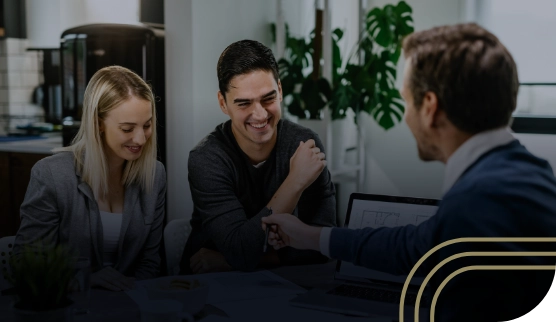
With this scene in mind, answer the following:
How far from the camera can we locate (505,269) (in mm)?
752

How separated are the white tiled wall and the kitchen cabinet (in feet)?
2.04

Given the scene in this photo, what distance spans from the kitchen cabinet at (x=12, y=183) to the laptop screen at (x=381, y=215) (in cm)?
179

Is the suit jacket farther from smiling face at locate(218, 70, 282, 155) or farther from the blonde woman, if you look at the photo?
the blonde woman

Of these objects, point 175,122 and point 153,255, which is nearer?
point 153,255

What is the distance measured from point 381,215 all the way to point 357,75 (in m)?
1.70

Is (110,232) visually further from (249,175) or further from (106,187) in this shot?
(249,175)

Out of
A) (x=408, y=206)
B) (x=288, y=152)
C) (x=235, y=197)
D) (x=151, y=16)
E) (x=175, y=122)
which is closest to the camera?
(x=408, y=206)

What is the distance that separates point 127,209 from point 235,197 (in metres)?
0.26

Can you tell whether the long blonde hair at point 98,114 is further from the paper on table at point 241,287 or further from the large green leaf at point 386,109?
the large green leaf at point 386,109

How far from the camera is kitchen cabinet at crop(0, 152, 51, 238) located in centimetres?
258

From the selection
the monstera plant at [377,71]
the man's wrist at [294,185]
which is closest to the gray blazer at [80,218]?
the man's wrist at [294,185]

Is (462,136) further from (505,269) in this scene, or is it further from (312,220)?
(312,220)

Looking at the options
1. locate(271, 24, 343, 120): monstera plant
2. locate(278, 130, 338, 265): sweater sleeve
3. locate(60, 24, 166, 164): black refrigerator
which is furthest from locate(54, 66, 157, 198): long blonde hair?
locate(271, 24, 343, 120): monstera plant

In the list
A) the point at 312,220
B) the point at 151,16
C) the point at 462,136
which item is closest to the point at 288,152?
the point at 312,220
